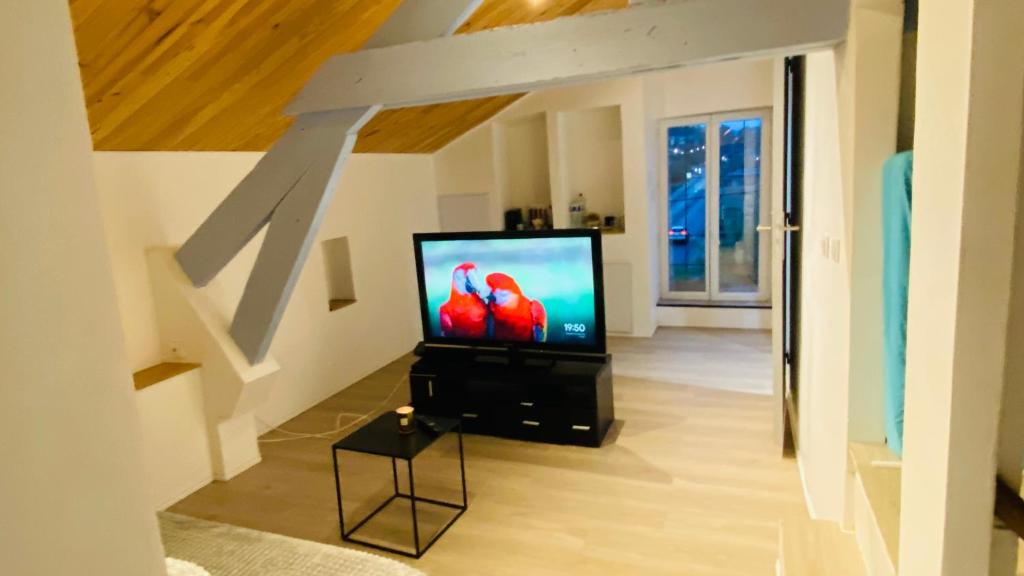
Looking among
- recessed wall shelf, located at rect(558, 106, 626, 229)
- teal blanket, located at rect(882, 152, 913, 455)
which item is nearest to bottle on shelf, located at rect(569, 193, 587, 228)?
recessed wall shelf, located at rect(558, 106, 626, 229)

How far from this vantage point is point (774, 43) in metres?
2.05

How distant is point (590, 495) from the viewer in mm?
2971

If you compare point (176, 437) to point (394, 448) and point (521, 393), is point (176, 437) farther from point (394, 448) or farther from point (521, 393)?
point (521, 393)

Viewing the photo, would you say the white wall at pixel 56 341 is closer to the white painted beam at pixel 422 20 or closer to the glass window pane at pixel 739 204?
the white painted beam at pixel 422 20

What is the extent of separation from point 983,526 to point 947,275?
1.20ft

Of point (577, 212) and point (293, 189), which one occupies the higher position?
point (293, 189)

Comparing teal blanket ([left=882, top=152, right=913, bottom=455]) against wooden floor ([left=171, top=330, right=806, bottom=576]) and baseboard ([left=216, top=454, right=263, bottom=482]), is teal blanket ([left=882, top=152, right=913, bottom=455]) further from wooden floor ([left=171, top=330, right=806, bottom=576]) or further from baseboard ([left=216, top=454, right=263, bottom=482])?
baseboard ([left=216, top=454, right=263, bottom=482])

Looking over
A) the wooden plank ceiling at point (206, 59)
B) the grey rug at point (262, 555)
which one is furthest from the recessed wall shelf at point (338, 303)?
the grey rug at point (262, 555)

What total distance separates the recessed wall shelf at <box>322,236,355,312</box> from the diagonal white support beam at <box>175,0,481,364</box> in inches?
71.4

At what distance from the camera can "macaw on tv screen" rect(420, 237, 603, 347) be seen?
11.8ft

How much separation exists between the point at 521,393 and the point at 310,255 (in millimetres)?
1908

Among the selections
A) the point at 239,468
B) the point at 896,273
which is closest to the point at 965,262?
the point at 896,273

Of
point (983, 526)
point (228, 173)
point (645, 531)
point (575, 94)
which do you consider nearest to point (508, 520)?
point (645, 531)

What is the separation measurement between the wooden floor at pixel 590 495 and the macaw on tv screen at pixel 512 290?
68cm
